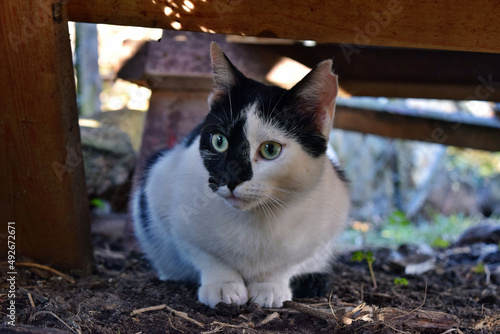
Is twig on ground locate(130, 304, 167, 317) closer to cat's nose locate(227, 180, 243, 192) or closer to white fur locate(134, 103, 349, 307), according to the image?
white fur locate(134, 103, 349, 307)

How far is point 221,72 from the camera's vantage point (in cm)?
197

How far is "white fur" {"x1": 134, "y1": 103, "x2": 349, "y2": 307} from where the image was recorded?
181cm

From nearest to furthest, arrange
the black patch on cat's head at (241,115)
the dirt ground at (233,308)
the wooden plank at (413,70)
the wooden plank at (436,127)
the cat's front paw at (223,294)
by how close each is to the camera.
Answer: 1. the dirt ground at (233,308)
2. the black patch on cat's head at (241,115)
3. the cat's front paw at (223,294)
4. the wooden plank at (413,70)
5. the wooden plank at (436,127)

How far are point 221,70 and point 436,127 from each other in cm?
205

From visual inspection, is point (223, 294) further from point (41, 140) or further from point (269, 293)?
point (41, 140)

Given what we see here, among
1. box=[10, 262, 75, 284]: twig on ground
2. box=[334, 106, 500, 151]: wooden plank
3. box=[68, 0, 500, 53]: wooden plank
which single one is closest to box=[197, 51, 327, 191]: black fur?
box=[68, 0, 500, 53]: wooden plank

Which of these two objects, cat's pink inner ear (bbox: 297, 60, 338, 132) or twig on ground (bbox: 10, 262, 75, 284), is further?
twig on ground (bbox: 10, 262, 75, 284)

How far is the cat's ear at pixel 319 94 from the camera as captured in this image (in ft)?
5.94

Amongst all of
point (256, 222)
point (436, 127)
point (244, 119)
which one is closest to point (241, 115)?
point (244, 119)

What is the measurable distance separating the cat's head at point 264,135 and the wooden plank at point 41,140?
1.80 ft

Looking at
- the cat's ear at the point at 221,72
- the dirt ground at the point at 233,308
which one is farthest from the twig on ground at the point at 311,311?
the cat's ear at the point at 221,72

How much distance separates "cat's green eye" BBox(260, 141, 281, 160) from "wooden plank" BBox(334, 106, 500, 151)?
1919mm

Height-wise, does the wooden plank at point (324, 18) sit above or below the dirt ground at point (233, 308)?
above

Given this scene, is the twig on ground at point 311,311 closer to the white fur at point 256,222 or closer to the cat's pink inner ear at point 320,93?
the white fur at point 256,222
